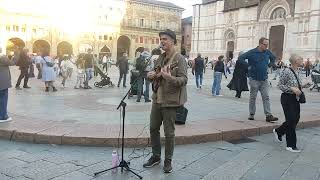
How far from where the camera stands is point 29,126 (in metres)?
6.89

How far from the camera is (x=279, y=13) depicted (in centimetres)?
4638

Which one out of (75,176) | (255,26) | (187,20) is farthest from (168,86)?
(187,20)

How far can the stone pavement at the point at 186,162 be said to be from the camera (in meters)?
4.80

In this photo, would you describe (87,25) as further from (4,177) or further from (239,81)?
(4,177)

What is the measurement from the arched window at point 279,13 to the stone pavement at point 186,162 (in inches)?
1656

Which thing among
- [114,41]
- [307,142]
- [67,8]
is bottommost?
[307,142]

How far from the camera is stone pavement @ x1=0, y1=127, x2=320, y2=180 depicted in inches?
189

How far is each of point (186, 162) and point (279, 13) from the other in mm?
44641

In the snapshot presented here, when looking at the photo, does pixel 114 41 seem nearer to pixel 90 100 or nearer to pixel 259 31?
pixel 259 31

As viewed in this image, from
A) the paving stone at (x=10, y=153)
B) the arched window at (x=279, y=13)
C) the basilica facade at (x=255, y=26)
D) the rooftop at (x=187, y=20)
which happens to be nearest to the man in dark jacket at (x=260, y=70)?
the paving stone at (x=10, y=153)

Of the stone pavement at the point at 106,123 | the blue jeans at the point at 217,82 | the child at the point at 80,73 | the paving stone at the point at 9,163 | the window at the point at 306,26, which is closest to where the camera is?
the paving stone at the point at 9,163

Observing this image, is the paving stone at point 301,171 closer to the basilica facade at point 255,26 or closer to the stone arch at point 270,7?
the basilica facade at point 255,26

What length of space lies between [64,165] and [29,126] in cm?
210

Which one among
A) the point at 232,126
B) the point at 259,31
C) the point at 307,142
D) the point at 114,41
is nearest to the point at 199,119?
the point at 232,126
